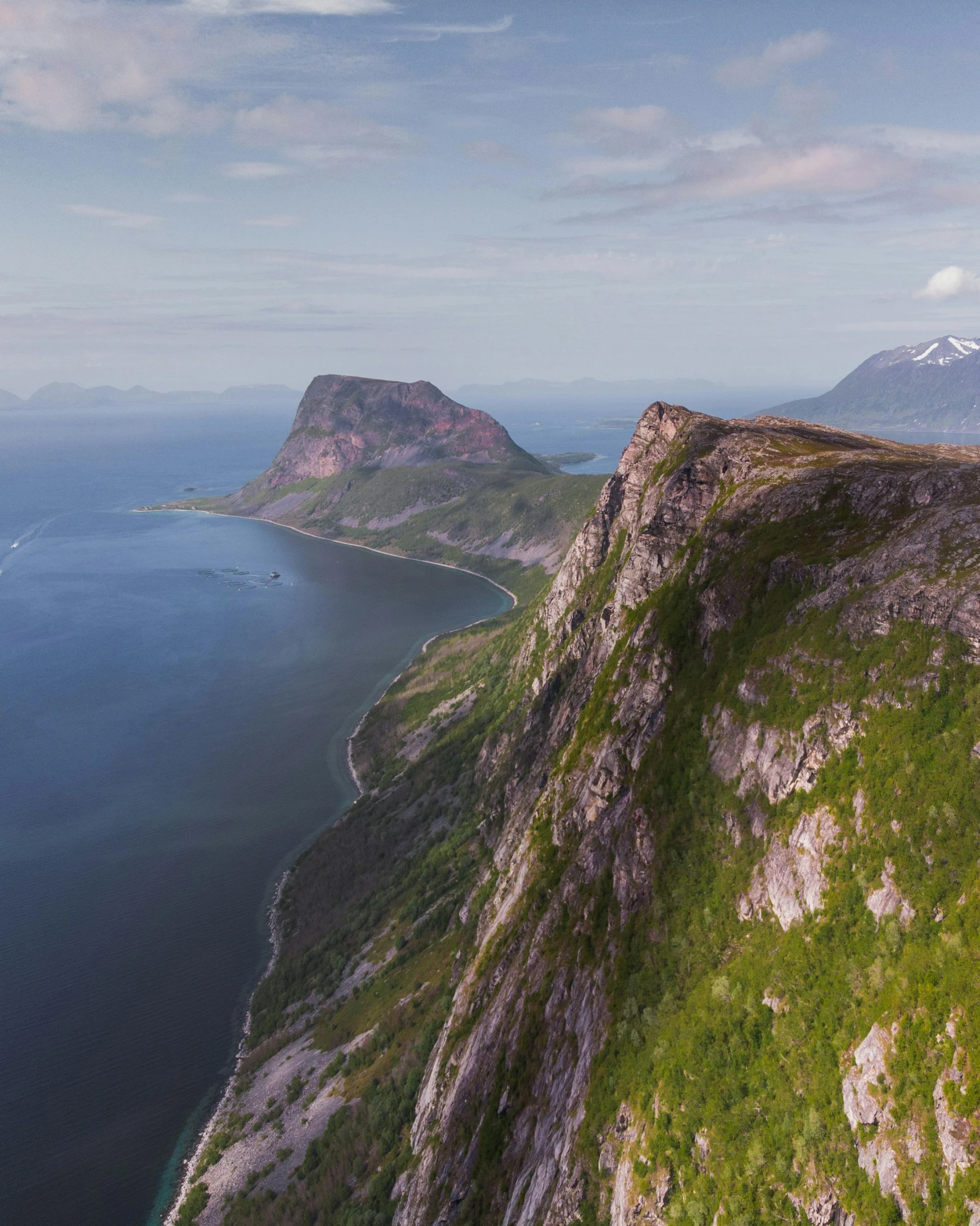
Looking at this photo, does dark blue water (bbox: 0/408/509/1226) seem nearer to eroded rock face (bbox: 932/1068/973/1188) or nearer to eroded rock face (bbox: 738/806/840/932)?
eroded rock face (bbox: 738/806/840/932)

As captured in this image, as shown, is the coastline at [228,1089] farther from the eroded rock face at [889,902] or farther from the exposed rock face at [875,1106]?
the eroded rock face at [889,902]

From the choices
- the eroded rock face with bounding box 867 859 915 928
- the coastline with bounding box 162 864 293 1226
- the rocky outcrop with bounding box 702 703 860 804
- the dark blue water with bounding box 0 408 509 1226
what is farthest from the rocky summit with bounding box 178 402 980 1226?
the dark blue water with bounding box 0 408 509 1226

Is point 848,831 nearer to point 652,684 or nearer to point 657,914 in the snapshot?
point 657,914

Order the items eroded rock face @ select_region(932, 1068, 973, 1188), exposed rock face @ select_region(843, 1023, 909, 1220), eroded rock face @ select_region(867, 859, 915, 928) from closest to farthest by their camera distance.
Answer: eroded rock face @ select_region(932, 1068, 973, 1188), exposed rock face @ select_region(843, 1023, 909, 1220), eroded rock face @ select_region(867, 859, 915, 928)

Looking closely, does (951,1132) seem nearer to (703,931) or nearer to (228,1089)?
(703,931)

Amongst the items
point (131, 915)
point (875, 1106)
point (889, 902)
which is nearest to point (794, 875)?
point (889, 902)

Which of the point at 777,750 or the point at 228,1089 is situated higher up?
the point at 777,750
